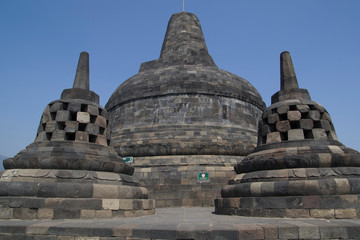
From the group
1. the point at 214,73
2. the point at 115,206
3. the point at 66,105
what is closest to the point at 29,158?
the point at 66,105

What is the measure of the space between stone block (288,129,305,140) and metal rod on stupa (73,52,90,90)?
6855 millimetres

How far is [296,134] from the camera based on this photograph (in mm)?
8250

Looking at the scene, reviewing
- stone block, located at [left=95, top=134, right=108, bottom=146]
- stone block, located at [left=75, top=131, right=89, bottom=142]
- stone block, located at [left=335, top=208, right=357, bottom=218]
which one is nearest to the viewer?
stone block, located at [left=335, top=208, right=357, bottom=218]

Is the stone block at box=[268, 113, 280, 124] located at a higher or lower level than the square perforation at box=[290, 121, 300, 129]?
higher

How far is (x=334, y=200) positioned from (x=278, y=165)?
1.56 metres

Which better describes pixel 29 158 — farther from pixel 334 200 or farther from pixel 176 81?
pixel 176 81

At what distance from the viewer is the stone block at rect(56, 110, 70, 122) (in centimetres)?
860

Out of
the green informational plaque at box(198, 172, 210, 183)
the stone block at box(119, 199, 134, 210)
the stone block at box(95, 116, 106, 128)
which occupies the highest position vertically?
the stone block at box(95, 116, 106, 128)

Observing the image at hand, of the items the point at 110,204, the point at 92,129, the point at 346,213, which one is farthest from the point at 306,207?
the point at 92,129

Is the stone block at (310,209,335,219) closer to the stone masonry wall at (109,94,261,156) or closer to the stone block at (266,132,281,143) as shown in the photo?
the stone block at (266,132,281,143)

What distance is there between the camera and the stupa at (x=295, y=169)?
21.9 ft

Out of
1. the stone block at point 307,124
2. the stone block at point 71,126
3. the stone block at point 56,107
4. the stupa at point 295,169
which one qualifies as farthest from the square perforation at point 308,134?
Result: the stone block at point 56,107

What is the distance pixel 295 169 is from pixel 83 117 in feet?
20.9

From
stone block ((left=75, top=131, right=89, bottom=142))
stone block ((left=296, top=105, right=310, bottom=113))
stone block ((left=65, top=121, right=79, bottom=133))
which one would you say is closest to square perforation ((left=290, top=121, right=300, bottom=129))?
stone block ((left=296, top=105, right=310, bottom=113))
